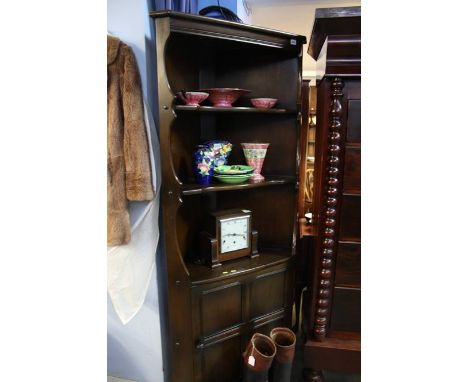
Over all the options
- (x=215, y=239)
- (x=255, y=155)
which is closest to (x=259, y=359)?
(x=215, y=239)

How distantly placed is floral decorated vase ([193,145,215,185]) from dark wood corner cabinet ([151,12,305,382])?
6 cm

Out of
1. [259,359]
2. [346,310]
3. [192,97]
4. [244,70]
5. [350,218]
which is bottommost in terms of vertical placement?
[259,359]

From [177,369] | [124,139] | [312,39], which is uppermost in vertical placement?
[312,39]

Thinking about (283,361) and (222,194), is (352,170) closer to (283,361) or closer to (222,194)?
(222,194)

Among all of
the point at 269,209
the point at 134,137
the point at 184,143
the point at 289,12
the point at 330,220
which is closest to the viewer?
the point at 134,137

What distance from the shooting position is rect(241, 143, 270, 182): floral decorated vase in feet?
4.31

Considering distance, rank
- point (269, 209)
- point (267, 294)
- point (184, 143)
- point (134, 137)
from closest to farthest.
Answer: point (134, 137), point (184, 143), point (267, 294), point (269, 209)

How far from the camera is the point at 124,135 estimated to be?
1.06 m

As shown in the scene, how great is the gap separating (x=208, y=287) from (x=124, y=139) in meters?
0.67

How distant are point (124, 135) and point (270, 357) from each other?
1.02 meters
